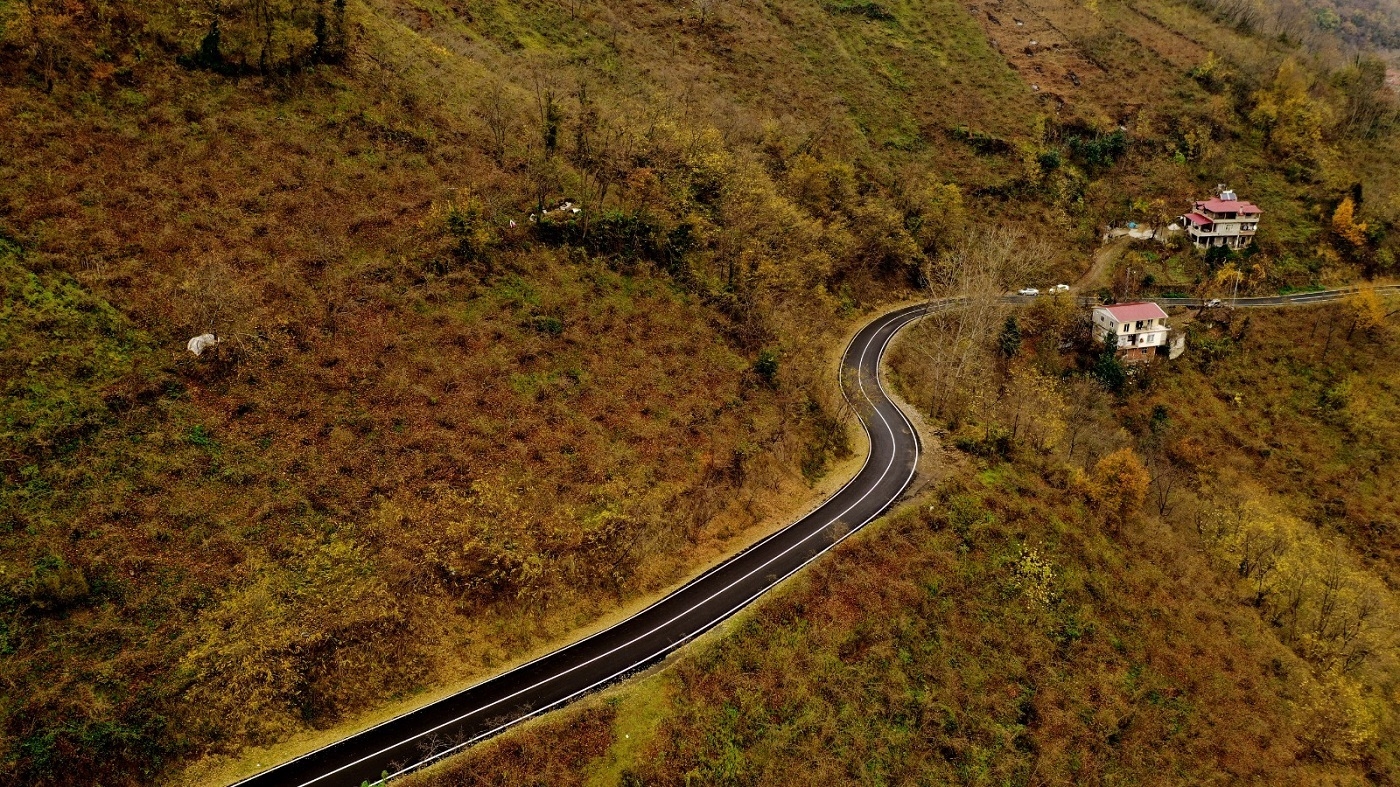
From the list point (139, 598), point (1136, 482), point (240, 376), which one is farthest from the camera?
point (1136, 482)

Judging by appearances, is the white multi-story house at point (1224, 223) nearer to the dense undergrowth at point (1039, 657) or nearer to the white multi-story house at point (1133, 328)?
the white multi-story house at point (1133, 328)

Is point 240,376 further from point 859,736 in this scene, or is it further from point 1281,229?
point 1281,229

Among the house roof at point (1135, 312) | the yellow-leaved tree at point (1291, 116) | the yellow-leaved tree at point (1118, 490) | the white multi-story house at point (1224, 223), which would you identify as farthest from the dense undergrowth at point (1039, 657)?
the yellow-leaved tree at point (1291, 116)

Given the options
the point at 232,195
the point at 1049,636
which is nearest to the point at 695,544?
the point at 1049,636

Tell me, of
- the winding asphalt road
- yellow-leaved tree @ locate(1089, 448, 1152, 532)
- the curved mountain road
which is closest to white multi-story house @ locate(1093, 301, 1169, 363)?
yellow-leaved tree @ locate(1089, 448, 1152, 532)

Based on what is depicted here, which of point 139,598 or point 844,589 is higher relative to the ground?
point 139,598

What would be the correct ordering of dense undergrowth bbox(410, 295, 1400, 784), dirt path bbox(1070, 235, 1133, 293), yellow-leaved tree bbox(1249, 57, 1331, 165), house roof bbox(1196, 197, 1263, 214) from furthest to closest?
yellow-leaved tree bbox(1249, 57, 1331, 165), house roof bbox(1196, 197, 1263, 214), dirt path bbox(1070, 235, 1133, 293), dense undergrowth bbox(410, 295, 1400, 784)

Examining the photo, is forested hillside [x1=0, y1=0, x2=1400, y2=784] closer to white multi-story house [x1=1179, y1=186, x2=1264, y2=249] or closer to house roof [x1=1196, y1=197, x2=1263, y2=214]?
white multi-story house [x1=1179, y1=186, x2=1264, y2=249]
